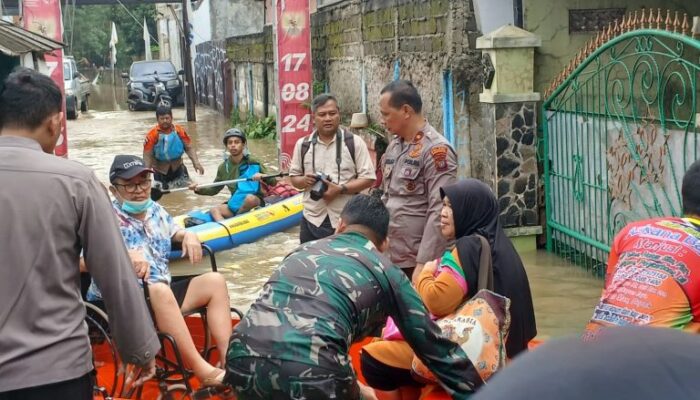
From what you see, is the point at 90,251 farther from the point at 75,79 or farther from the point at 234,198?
the point at 75,79

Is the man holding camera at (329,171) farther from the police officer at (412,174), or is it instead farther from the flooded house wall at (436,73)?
the flooded house wall at (436,73)

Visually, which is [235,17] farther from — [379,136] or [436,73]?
[436,73]

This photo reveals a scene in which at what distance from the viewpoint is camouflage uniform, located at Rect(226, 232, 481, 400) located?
3.44 meters

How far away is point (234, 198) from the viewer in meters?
10.8

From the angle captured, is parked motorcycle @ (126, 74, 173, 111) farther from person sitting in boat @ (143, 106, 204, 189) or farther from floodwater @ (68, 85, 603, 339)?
person sitting in boat @ (143, 106, 204, 189)

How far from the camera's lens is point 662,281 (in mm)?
3836

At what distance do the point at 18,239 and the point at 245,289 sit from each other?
5959 mm

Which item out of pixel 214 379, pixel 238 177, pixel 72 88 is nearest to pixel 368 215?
pixel 214 379

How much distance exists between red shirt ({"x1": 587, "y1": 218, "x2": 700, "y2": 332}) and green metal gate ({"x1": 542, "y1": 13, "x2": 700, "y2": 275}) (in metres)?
2.79

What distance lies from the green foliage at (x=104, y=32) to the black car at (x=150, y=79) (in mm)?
21998

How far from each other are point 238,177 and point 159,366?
5194 millimetres

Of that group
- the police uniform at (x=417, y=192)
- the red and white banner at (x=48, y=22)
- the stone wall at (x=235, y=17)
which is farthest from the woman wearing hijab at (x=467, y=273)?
the stone wall at (x=235, y=17)

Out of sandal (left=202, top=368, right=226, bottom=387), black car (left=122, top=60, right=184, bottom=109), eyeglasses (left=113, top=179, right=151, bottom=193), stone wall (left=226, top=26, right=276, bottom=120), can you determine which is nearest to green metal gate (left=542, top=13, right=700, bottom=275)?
eyeglasses (left=113, top=179, right=151, bottom=193)

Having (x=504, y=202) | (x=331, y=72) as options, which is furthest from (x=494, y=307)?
(x=331, y=72)
